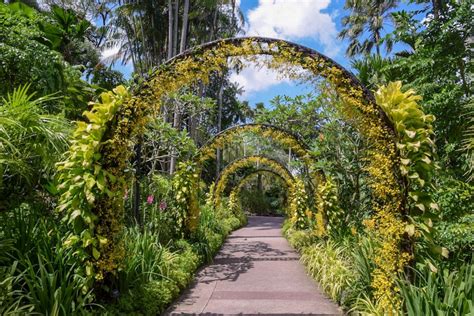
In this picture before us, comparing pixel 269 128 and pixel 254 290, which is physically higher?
pixel 269 128

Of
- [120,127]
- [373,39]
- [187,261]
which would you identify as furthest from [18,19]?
[373,39]

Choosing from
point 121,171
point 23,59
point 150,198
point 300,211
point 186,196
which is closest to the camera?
point 121,171

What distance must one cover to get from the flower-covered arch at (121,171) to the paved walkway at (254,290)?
3.94 ft

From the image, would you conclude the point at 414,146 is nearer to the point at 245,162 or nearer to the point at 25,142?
the point at 25,142

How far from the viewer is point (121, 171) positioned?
3.78m

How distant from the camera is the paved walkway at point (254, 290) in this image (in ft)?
14.5

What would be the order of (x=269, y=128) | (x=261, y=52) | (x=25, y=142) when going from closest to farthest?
(x=25, y=142) → (x=261, y=52) → (x=269, y=128)

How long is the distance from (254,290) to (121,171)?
2799mm

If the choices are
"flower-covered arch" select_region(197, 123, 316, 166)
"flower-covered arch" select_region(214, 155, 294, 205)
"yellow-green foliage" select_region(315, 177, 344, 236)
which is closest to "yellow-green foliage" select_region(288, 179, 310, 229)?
"flower-covered arch" select_region(214, 155, 294, 205)

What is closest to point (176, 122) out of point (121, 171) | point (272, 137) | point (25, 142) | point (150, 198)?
point (272, 137)

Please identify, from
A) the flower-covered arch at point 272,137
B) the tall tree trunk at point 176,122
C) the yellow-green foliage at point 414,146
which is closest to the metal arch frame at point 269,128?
the flower-covered arch at point 272,137

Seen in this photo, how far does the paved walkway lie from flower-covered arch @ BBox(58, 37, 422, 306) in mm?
1200

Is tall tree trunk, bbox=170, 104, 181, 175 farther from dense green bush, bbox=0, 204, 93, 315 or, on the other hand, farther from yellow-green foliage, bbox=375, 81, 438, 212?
yellow-green foliage, bbox=375, 81, 438, 212

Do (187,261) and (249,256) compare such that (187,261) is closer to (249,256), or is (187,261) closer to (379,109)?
(249,256)
